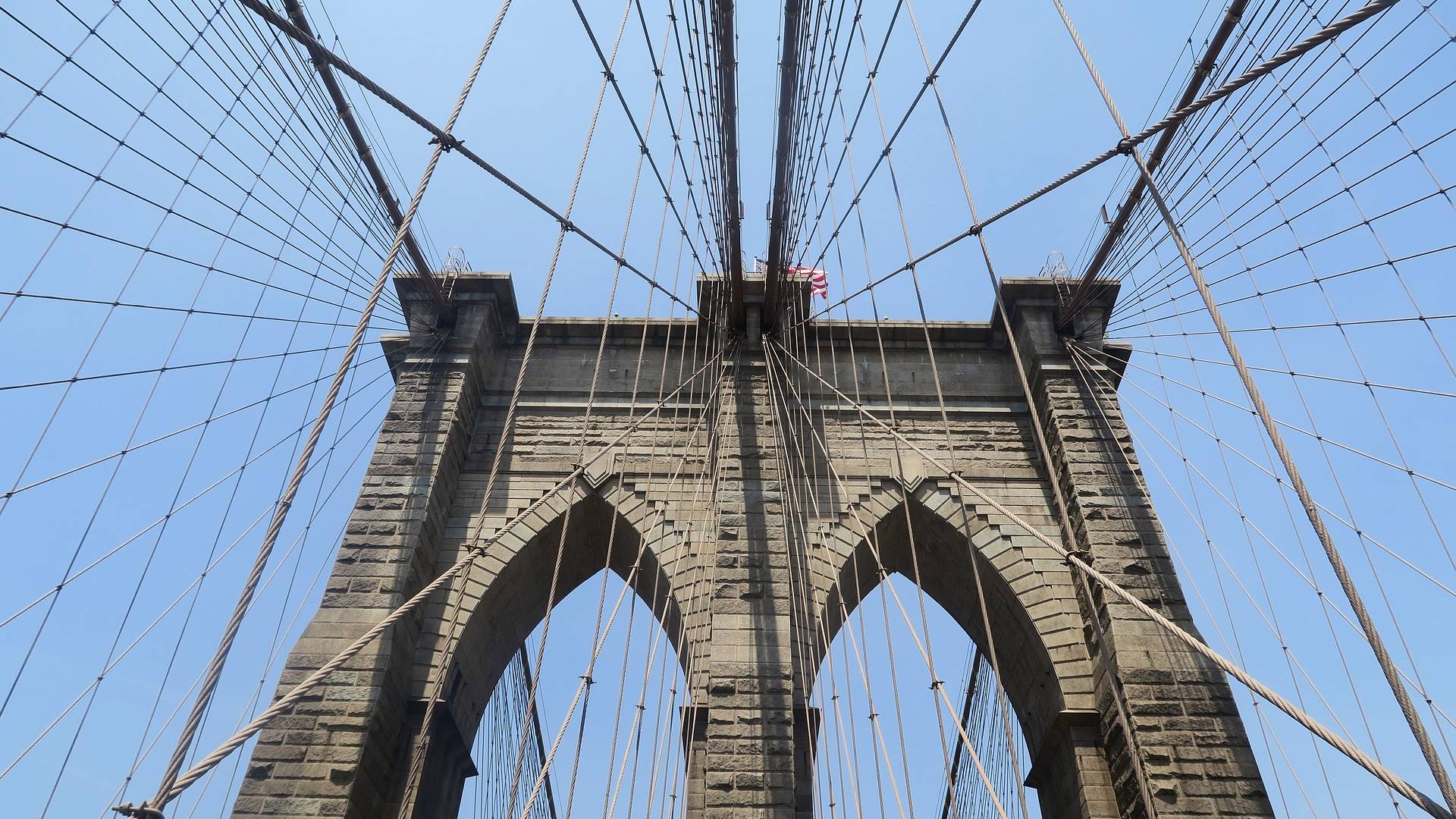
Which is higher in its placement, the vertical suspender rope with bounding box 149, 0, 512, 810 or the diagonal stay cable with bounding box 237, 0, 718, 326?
the diagonal stay cable with bounding box 237, 0, 718, 326

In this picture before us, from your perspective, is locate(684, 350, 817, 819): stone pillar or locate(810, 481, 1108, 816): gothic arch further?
locate(810, 481, 1108, 816): gothic arch

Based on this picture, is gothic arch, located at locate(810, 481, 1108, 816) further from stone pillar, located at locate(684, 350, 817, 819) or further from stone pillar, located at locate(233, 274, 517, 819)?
stone pillar, located at locate(233, 274, 517, 819)

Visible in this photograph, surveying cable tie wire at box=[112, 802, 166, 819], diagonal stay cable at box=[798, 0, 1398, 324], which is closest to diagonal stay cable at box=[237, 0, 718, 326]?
diagonal stay cable at box=[798, 0, 1398, 324]

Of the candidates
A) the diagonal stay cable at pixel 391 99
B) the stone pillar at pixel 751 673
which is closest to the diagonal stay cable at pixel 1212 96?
the diagonal stay cable at pixel 391 99

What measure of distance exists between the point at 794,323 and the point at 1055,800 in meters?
5.95

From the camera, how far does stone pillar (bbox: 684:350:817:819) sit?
25.2ft

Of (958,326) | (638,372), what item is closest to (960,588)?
(958,326)

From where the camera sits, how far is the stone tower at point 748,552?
7.70 meters

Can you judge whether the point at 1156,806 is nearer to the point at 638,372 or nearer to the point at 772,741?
the point at 772,741

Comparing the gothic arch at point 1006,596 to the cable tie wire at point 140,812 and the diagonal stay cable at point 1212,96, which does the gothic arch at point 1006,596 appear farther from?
the cable tie wire at point 140,812

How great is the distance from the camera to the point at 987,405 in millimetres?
10750

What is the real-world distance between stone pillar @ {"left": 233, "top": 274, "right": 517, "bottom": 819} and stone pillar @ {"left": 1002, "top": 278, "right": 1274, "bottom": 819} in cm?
603

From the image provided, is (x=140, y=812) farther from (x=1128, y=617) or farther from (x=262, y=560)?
(x=1128, y=617)

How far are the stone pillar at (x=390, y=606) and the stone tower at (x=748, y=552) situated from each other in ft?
0.08
